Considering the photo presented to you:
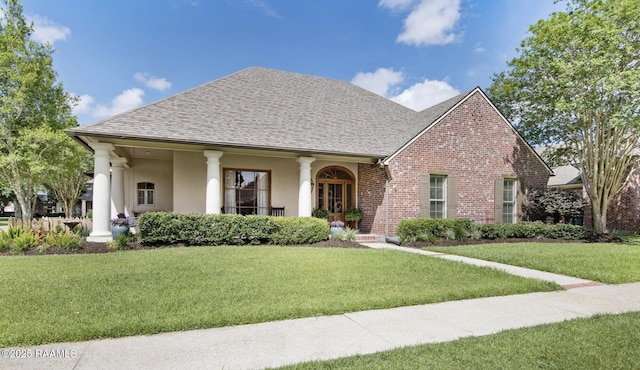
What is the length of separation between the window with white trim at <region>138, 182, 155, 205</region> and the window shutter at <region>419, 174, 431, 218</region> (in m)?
11.3

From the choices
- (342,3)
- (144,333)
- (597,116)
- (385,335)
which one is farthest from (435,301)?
(597,116)

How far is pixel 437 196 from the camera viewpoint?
13.3 metres

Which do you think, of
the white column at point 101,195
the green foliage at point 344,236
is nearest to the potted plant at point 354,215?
the green foliage at point 344,236

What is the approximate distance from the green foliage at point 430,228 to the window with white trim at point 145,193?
34.5ft

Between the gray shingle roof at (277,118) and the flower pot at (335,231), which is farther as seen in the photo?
the flower pot at (335,231)

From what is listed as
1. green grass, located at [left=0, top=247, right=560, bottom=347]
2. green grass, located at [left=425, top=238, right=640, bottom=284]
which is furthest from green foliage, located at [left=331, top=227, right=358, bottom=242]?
green grass, located at [left=0, top=247, right=560, bottom=347]

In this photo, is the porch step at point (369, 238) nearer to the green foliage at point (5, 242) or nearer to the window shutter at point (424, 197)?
the window shutter at point (424, 197)

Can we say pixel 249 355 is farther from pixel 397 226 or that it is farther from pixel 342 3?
pixel 342 3

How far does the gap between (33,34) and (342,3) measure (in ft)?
49.5

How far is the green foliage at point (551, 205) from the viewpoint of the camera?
45.4 ft

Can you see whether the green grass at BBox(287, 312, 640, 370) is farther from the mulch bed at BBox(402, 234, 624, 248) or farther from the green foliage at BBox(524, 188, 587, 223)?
the green foliage at BBox(524, 188, 587, 223)

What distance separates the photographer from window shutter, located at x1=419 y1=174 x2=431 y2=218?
41.9 ft

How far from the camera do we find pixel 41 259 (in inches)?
291

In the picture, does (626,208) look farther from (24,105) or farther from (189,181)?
(24,105)
